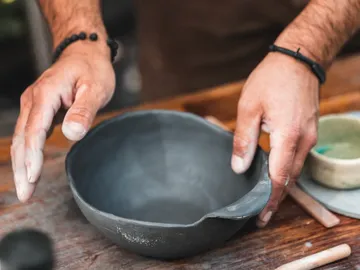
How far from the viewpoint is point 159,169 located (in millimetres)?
859

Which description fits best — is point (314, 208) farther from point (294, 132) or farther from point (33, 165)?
point (33, 165)

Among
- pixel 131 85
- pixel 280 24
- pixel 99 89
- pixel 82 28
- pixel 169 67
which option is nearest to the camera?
pixel 99 89

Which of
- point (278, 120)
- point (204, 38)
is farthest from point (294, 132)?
point (204, 38)

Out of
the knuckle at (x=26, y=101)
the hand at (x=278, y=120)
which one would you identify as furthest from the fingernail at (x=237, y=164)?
the knuckle at (x=26, y=101)

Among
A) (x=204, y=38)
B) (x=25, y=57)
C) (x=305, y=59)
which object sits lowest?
(x=25, y=57)

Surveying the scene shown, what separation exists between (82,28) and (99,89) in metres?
0.16

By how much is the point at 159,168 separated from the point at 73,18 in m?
0.31

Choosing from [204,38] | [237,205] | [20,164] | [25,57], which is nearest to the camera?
[237,205]

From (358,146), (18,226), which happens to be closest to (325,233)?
(358,146)

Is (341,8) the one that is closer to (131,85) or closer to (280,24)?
(280,24)

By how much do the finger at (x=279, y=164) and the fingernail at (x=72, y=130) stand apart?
0.88 ft

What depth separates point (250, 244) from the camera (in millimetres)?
732

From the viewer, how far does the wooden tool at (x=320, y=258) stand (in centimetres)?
68

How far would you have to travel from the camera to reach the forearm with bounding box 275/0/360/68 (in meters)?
0.85
